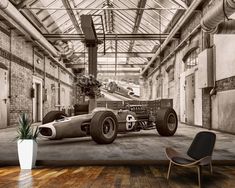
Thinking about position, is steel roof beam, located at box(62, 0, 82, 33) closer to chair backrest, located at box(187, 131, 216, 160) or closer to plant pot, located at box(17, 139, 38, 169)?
plant pot, located at box(17, 139, 38, 169)

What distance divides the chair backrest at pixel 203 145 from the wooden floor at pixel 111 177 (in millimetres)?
284

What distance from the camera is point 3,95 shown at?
12.1m

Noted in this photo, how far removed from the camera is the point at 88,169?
15.0 ft

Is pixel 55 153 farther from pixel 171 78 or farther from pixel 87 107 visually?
pixel 171 78

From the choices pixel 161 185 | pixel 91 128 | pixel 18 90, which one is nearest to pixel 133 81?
pixel 18 90

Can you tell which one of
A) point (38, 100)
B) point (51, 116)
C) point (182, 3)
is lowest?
point (51, 116)

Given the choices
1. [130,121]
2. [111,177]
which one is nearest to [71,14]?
[130,121]

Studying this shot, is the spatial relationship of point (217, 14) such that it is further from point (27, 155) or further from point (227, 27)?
point (27, 155)

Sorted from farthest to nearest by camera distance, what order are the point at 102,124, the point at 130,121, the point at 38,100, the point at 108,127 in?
the point at 38,100 < the point at 130,121 < the point at 108,127 < the point at 102,124

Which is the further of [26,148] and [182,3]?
[182,3]

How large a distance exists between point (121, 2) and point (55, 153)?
11.6 m

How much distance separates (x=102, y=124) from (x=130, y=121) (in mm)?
1523

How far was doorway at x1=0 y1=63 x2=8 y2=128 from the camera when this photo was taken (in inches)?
468

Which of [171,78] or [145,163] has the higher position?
[171,78]
